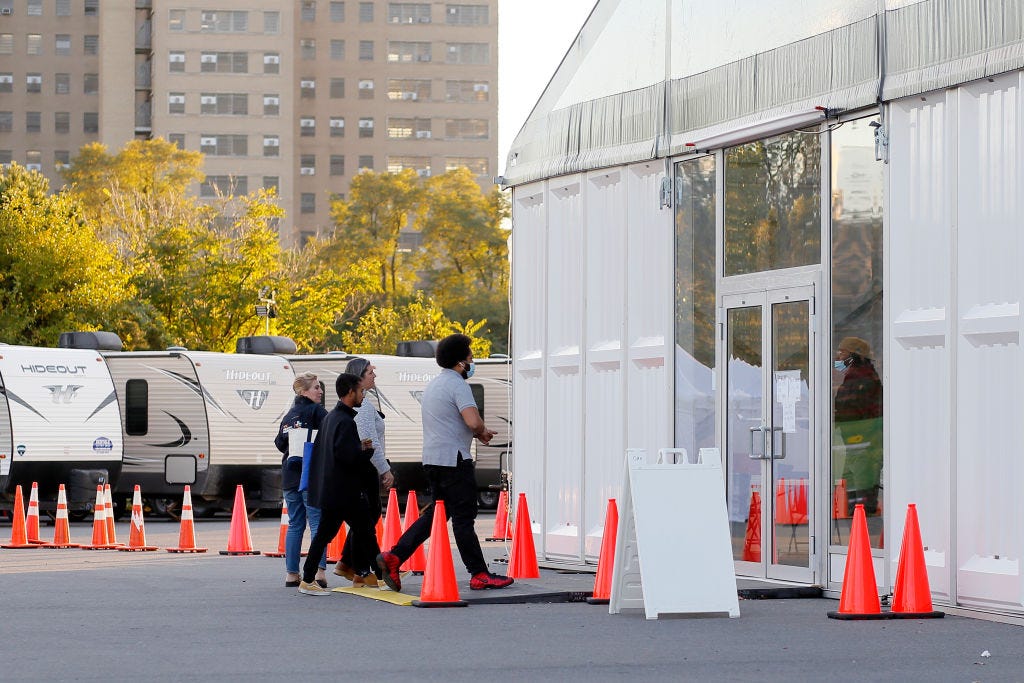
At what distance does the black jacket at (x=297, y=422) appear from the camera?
15.0 meters

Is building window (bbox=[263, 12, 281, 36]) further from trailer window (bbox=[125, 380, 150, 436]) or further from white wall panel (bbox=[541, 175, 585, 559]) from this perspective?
white wall panel (bbox=[541, 175, 585, 559])

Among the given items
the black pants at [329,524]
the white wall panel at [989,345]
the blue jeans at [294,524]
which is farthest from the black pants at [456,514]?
the white wall panel at [989,345]

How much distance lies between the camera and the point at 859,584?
11.7 meters

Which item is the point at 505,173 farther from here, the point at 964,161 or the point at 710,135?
the point at 964,161

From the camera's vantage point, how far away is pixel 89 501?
27953mm

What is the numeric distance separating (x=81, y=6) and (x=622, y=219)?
104 m

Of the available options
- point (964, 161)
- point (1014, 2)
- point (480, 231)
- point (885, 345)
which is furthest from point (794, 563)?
point (480, 231)

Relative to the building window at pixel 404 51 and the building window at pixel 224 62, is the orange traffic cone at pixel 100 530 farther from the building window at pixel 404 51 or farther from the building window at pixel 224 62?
the building window at pixel 404 51

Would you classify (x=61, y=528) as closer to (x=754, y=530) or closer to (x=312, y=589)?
(x=312, y=589)

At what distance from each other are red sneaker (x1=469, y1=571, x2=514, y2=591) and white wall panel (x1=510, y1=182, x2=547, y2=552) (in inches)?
120

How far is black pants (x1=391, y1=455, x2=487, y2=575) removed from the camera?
13.5 metres

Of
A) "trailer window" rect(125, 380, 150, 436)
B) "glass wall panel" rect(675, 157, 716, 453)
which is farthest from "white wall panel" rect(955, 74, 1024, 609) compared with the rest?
"trailer window" rect(125, 380, 150, 436)

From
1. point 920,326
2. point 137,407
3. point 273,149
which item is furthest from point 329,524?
point 273,149

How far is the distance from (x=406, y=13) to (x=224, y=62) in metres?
14.2
